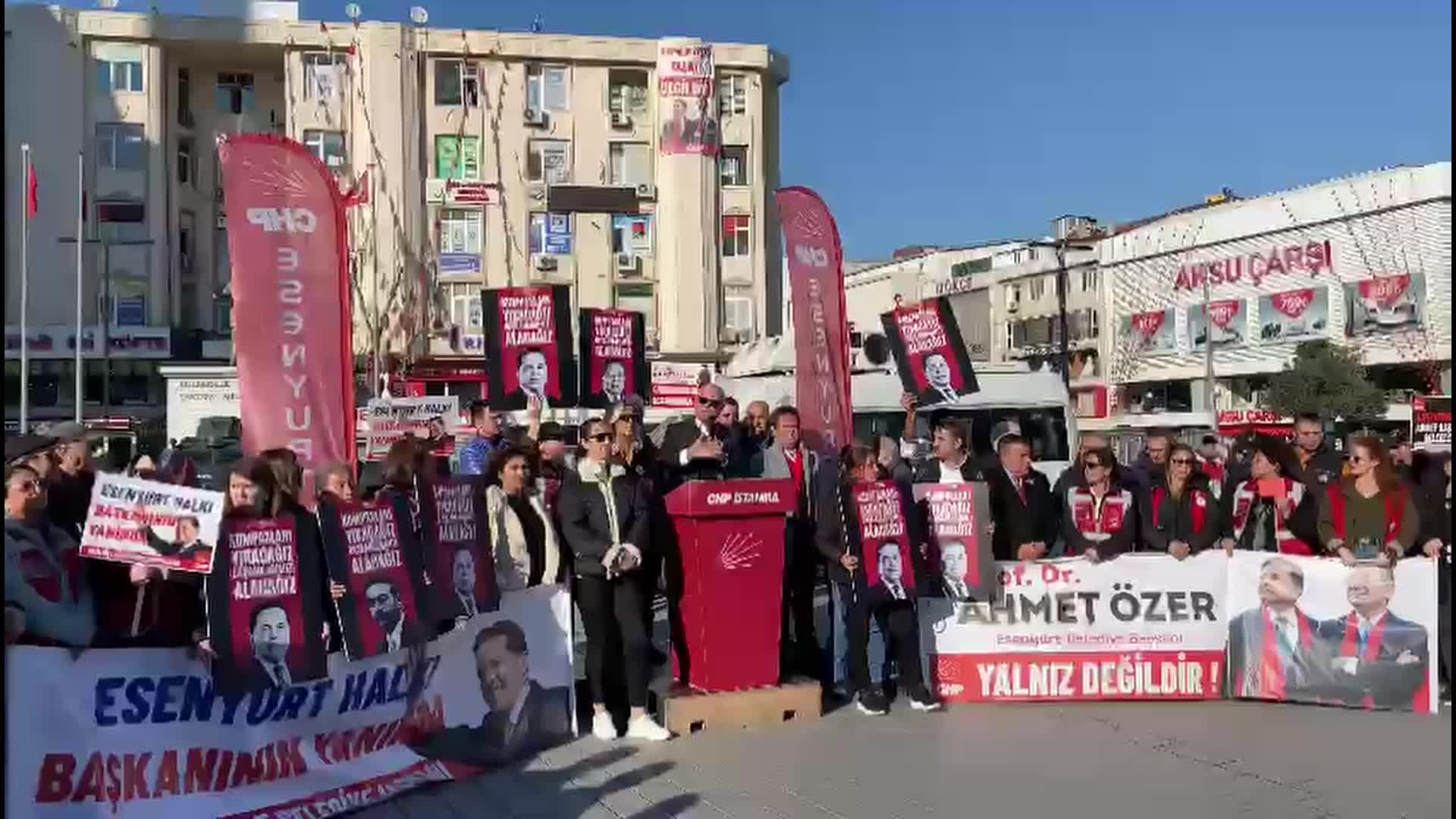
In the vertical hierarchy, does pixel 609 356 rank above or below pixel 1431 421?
above

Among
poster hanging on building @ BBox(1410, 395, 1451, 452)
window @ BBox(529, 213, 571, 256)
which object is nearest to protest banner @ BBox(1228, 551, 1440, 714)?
poster hanging on building @ BBox(1410, 395, 1451, 452)

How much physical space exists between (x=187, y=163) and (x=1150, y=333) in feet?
133

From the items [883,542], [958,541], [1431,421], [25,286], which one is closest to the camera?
[883,542]

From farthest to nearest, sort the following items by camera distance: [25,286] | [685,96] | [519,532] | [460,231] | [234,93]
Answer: [234,93] → [685,96] → [460,231] → [25,286] → [519,532]

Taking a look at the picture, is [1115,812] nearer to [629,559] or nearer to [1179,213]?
[629,559]

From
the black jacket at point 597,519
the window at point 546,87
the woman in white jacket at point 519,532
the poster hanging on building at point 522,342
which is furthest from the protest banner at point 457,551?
the window at point 546,87

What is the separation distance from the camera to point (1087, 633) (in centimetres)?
927

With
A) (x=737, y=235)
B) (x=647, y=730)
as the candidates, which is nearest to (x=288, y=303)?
(x=647, y=730)

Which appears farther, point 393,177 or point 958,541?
point 393,177

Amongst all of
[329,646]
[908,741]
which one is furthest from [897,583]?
[329,646]

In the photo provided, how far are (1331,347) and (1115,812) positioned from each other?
50.4m

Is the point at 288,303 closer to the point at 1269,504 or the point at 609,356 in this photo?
the point at 609,356

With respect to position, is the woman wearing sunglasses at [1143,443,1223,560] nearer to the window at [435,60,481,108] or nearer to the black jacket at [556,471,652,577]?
the black jacket at [556,471,652,577]

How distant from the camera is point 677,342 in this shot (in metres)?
50.0
